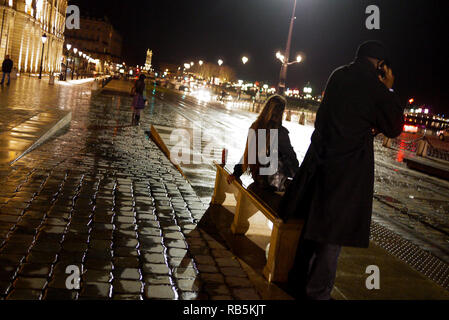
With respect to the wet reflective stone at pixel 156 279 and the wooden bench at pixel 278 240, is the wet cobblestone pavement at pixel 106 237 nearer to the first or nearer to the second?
the wet reflective stone at pixel 156 279

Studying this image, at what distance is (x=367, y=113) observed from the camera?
3.18 metres

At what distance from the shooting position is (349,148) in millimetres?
3203

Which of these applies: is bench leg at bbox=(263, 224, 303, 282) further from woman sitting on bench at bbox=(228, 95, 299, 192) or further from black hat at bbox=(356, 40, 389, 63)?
black hat at bbox=(356, 40, 389, 63)

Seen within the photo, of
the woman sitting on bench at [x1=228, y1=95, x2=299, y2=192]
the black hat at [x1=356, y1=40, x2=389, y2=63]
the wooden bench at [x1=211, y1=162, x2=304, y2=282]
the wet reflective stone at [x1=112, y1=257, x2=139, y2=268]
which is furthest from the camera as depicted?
the woman sitting on bench at [x1=228, y1=95, x2=299, y2=192]

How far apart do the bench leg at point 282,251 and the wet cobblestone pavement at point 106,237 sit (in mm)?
288

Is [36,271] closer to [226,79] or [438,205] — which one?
[438,205]

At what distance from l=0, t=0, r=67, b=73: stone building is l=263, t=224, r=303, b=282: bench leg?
38.4 meters

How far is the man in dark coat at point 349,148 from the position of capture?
317cm

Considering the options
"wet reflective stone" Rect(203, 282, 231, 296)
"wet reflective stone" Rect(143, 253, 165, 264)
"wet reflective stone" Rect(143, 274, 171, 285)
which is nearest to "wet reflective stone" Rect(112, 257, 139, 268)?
"wet reflective stone" Rect(143, 253, 165, 264)

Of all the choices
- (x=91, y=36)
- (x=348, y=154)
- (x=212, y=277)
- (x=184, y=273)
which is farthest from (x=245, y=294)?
(x=91, y=36)

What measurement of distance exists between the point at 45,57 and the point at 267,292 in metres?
70.7

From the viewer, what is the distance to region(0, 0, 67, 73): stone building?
4378cm

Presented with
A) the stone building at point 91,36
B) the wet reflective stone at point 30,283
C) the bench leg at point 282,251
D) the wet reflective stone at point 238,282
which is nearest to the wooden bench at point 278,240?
the bench leg at point 282,251

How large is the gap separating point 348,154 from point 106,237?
112 inches
